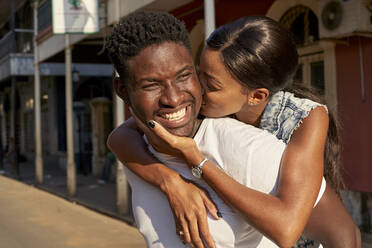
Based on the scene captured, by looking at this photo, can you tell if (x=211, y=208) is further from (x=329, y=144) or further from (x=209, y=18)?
(x=209, y=18)

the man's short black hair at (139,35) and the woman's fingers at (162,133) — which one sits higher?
the man's short black hair at (139,35)

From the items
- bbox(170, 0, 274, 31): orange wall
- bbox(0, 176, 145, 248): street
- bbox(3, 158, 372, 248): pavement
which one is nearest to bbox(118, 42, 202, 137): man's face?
bbox(3, 158, 372, 248): pavement

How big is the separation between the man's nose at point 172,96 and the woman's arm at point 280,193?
0.08 m

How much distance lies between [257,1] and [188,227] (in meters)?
7.87

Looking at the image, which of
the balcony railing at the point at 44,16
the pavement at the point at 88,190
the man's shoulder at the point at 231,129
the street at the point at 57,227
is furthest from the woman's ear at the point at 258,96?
the balcony railing at the point at 44,16

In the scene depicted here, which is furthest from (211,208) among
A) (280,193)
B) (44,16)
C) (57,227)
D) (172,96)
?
(44,16)

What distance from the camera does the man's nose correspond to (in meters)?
1.36

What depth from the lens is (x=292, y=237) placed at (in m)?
1.33

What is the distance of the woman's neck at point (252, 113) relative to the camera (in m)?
1.70

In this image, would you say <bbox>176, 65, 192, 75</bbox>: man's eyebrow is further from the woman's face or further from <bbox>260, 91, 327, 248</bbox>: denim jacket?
<bbox>260, 91, 327, 248</bbox>: denim jacket

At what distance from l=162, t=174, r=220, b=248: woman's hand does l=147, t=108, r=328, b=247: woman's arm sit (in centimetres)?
7

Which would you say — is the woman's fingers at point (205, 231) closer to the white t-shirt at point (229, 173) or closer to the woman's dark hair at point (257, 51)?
the white t-shirt at point (229, 173)

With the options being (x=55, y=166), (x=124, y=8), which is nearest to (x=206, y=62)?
(x=124, y=8)

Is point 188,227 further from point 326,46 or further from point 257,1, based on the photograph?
point 257,1
